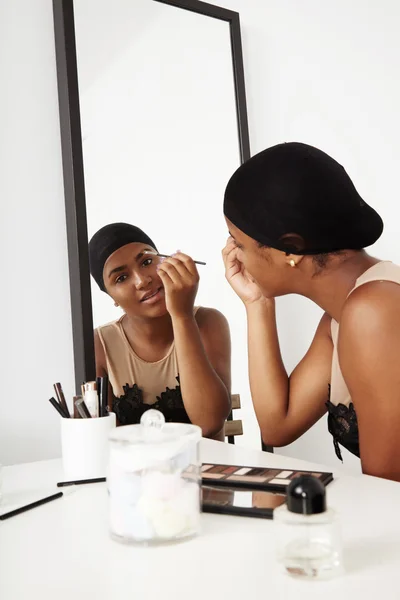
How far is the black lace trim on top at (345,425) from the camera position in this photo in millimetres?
1043

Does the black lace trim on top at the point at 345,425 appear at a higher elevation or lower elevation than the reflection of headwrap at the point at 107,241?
lower

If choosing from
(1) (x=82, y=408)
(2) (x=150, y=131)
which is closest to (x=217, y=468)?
(1) (x=82, y=408)

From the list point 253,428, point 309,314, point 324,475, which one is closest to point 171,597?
point 324,475

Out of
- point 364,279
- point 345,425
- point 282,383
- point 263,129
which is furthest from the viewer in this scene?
point 263,129

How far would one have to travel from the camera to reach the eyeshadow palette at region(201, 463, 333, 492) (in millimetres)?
753

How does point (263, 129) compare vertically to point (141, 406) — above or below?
above

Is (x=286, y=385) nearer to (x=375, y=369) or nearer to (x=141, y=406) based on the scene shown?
(x=141, y=406)

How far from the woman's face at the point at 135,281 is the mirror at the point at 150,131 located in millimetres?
29

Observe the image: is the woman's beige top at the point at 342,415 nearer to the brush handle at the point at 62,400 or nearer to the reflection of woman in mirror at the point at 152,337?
the reflection of woman in mirror at the point at 152,337

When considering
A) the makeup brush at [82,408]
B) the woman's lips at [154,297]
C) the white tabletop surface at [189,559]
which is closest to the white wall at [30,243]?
the woman's lips at [154,297]

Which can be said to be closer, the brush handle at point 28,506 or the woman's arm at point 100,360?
the brush handle at point 28,506

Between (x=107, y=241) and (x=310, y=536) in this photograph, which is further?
(x=107, y=241)

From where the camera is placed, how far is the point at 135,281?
122 centimetres

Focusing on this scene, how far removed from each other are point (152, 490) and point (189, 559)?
67 millimetres
